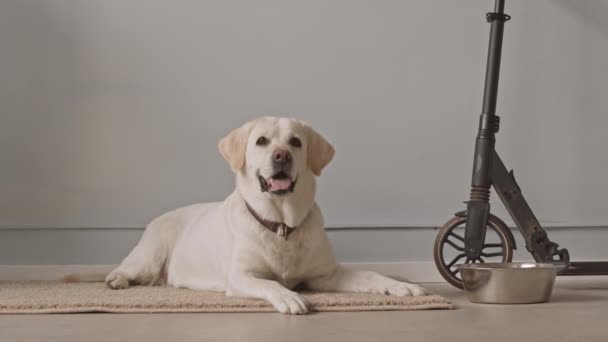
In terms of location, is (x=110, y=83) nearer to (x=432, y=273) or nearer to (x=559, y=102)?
(x=432, y=273)

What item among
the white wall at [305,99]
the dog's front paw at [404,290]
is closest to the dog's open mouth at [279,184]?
the dog's front paw at [404,290]

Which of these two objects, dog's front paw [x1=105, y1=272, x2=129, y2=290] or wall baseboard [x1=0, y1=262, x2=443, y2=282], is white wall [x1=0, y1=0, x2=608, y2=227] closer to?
wall baseboard [x1=0, y1=262, x2=443, y2=282]

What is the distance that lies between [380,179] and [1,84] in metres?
1.67

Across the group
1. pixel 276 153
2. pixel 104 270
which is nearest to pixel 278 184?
pixel 276 153

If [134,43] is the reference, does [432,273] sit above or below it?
below

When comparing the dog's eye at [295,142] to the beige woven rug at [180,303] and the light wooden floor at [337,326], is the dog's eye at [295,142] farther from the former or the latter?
the light wooden floor at [337,326]

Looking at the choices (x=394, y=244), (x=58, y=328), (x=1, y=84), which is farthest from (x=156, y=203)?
(x=58, y=328)

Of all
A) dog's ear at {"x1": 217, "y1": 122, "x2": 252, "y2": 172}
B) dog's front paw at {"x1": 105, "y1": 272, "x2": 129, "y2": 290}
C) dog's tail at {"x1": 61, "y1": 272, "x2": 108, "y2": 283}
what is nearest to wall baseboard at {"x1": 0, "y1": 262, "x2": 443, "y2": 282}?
dog's tail at {"x1": 61, "y1": 272, "x2": 108, "y2": 283}

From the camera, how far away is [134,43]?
11.2ft

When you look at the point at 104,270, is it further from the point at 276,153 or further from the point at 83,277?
the point at 276,153

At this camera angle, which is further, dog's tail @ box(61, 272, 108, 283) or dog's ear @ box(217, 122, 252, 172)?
dog's tail @ box(61, 272, 108, 283)

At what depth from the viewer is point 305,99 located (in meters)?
3.43

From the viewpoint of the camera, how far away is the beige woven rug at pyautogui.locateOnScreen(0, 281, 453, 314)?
7.56ft

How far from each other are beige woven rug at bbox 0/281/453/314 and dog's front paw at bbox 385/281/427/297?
4cm
